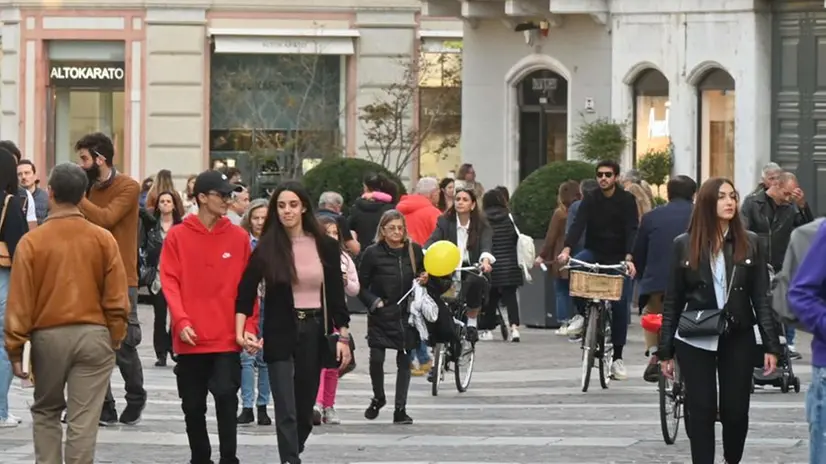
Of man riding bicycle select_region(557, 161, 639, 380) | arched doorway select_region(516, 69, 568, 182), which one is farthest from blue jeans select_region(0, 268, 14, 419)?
arched doorway select_region(516, 69, 568, 182)

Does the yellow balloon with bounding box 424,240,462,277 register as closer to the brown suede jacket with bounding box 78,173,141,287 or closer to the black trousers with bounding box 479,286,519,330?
the brown suede jacket with bounding box 78,173,141,287

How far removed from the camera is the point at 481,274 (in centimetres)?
2033

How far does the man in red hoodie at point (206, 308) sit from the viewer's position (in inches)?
494

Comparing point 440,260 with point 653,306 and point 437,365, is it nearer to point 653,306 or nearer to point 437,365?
point 437,365

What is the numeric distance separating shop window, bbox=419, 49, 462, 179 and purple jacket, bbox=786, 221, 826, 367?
33.7 metres

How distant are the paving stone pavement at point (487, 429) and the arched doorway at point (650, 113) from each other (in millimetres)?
11815

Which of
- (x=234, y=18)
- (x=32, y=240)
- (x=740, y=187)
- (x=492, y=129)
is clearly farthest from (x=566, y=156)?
(x=32, y=240)

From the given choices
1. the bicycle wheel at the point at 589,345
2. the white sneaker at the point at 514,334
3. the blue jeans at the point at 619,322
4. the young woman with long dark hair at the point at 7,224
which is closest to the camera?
the young woman with long dark hair at the point at 7,224

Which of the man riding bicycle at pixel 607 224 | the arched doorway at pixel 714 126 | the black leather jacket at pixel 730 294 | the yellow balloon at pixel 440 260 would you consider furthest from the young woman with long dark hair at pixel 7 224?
the arched doorway at pixel 714 126

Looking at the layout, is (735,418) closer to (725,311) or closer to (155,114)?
(725,311)

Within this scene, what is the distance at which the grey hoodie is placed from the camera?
9586 millimetres

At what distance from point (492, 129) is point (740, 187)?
690cm

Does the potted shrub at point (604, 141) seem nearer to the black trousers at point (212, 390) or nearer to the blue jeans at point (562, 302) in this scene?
the blue jeans at point (562, 302)

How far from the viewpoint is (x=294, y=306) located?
12.8 meters
